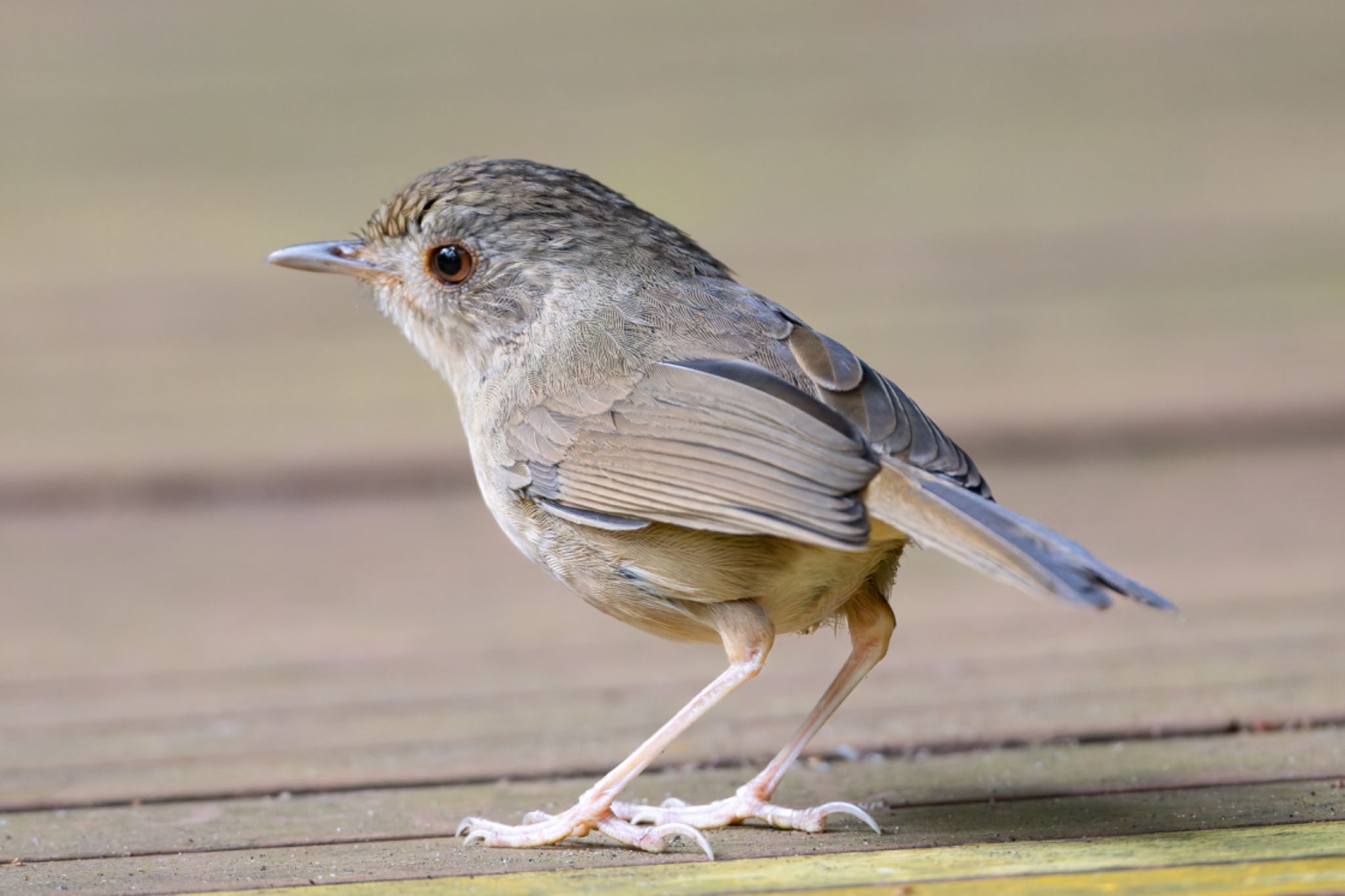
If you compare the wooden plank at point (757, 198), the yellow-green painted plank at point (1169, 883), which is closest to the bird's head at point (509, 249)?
the yellow-green painted plank at point (1169, 883)

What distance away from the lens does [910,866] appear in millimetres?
2594

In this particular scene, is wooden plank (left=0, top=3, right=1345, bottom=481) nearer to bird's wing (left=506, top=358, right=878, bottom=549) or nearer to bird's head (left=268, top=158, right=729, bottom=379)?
bird's head (left=268, top=158, right=729, bottom=379)

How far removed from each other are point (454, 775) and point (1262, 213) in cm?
573

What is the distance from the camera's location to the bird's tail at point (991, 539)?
7.97 feet

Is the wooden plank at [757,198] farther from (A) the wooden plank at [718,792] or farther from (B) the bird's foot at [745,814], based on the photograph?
(B) the bird's foot at [745,814]

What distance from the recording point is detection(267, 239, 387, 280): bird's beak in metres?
3.67

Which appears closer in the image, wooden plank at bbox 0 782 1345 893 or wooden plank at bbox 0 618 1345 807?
wooden plank at bbox 0 782 1345 893

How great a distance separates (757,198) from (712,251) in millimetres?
560

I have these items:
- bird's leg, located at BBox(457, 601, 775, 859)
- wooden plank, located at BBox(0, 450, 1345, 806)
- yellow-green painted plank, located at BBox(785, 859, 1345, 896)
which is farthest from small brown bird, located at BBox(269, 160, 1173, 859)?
wooden plank, located at BBox(0, 450, 1345, 806)

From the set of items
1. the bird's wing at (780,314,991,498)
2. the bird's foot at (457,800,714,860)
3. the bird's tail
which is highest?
the bird's wing at (780,314,991,498)

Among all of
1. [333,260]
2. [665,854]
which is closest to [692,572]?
[665,854]

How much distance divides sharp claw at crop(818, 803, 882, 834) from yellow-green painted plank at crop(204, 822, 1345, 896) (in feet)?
0.63

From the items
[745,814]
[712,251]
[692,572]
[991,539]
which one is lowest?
[745,814]

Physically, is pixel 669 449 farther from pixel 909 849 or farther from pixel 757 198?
pixel 757 198
